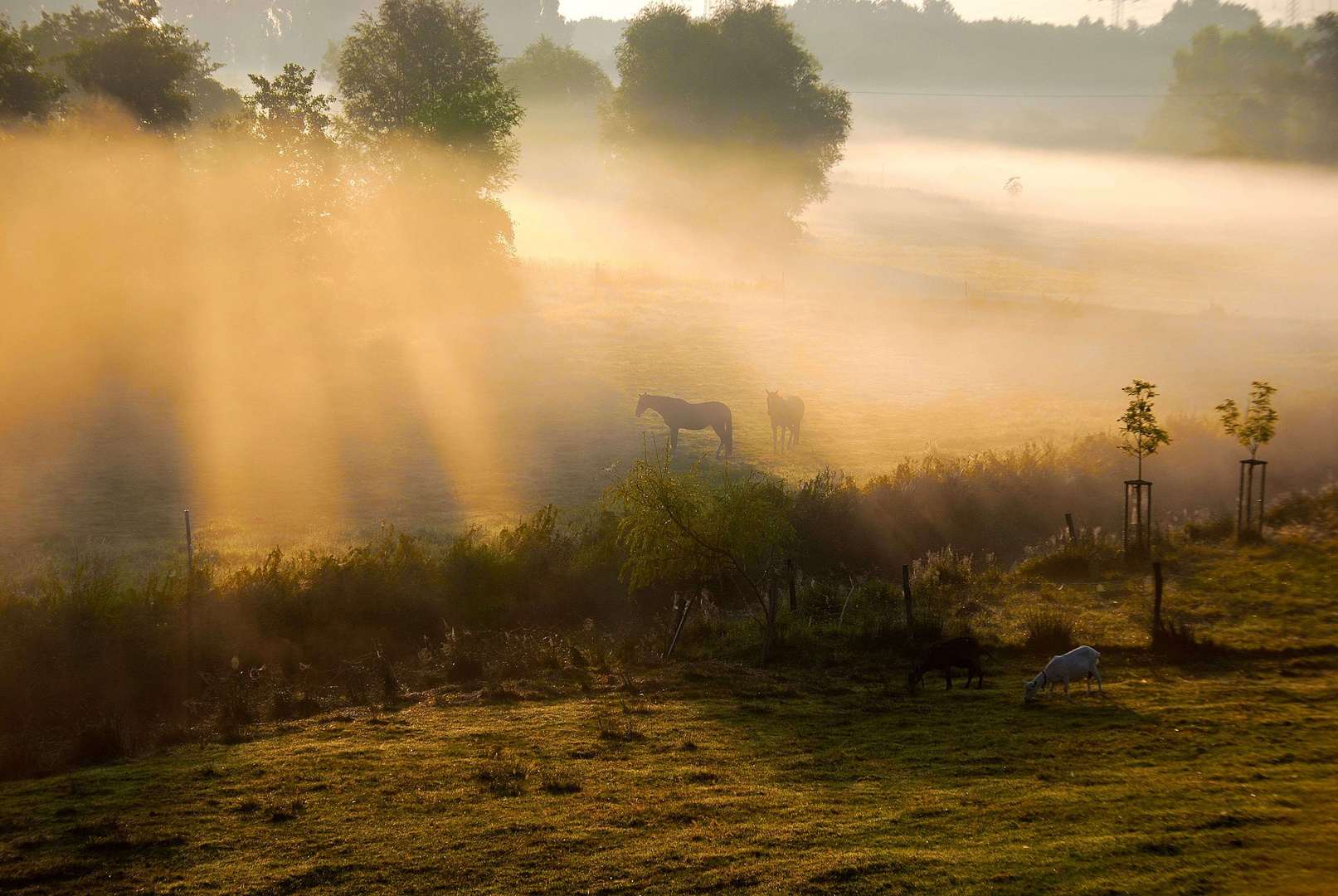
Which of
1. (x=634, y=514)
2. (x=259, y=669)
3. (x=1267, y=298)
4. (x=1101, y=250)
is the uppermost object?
(x=1101, y=250)

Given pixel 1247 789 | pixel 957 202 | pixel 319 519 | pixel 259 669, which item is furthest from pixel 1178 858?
pixel 957 202

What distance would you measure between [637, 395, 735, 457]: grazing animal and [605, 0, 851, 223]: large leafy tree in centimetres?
5165

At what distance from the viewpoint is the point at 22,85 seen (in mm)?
43844

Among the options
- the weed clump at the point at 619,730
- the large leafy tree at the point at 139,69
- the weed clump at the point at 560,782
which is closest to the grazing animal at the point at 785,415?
the weed clump at the point at 619,730

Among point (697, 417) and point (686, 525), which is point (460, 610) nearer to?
point (686, 525)

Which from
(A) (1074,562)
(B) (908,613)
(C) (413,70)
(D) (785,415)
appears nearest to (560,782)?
(B) (908,613)

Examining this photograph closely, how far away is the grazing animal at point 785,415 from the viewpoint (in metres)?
36.2

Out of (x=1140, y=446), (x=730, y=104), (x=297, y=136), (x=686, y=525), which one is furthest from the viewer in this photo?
(x=730, y=104)

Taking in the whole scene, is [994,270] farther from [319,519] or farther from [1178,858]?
[1178,858]

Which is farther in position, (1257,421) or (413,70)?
(413,70)

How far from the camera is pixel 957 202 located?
426 ft

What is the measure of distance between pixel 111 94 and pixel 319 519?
3355 cm

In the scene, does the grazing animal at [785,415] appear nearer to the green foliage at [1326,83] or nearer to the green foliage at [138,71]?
the green foliage at [138,71]

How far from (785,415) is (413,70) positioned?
42.7 m
